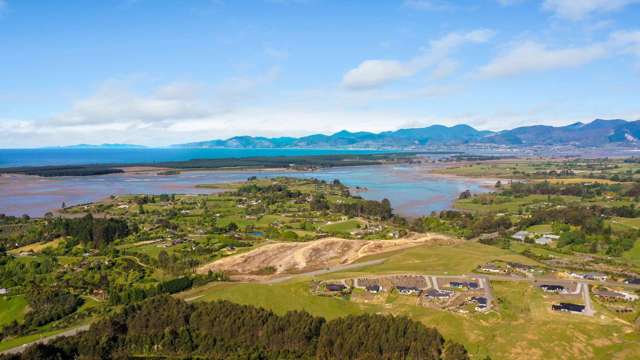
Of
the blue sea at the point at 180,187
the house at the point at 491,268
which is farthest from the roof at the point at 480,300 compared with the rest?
the blue sea at the point at 180,187

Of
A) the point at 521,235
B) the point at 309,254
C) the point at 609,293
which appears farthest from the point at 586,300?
the point at 309,254

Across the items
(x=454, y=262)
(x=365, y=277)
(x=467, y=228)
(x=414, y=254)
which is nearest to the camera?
(x=365, y=277)

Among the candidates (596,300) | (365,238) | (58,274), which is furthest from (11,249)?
(596,300)

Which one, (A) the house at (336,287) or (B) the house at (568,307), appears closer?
(B) the house at (568,307)

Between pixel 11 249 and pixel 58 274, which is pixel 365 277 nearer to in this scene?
pixel 58 274

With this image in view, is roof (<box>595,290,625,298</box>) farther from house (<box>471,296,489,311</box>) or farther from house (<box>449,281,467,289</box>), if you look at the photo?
house (<box>449,281,467,289</box>)

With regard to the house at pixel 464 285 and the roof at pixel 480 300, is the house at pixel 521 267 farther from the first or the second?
the roof at pixel 480 300

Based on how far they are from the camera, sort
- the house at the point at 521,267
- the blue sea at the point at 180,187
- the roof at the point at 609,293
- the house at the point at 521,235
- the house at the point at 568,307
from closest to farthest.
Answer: the house at the point at 568,307
the roof at the point at 609,293
the house at the point at 521,267
the house at the point at 521,235
the blue sea at the point at 180,187
